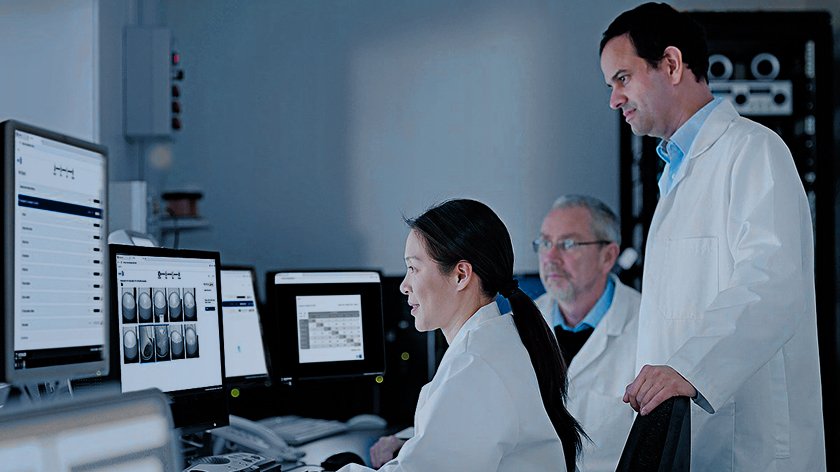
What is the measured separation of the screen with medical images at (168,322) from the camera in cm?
169

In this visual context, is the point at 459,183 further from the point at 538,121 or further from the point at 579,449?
the point at 579,449

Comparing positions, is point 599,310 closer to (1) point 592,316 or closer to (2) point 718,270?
(1) point 592,316

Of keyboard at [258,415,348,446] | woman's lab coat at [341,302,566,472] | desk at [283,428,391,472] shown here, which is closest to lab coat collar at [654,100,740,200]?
woman's lab coat at [341,302,566,472]

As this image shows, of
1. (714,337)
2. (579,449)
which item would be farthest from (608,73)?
(579,449)

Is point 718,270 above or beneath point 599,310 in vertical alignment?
above

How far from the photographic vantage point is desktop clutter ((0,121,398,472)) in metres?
0.57

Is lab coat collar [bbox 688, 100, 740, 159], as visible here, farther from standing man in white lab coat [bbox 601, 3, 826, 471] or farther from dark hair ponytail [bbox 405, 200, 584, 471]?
dark hair ponytail [bbox 405, 200, 584, 471]

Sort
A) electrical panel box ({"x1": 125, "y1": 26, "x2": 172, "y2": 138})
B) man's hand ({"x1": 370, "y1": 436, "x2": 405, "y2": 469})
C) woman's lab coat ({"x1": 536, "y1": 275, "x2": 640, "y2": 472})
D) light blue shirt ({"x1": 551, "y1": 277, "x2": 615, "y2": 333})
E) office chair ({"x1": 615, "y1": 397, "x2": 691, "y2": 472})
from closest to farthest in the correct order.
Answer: office chair ({"x1": 615, "y1": 397, "x2": 691, "y2": 472}) → man's hand ({"x1": 370, "y1": 436, "x2": 405, "y2": 469}) → woman's lab coat ({"x1": 536, "y1": 275, "x2": 640, "y2": 472}) → light blue shirt ({"x1": 551, "y1": 277, "x2": 615, "y2": 333}) → electrical panel box ({"x1": 125, "y1": 26, "x2": 172, "y2": 138})

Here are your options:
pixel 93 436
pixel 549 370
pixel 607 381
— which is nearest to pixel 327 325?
pixel 607 381

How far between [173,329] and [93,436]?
1.27 metres

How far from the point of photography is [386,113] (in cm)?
430

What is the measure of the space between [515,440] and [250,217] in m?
3.01

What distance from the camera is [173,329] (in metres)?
1.79

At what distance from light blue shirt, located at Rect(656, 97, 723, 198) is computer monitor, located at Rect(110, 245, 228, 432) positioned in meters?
0.97
